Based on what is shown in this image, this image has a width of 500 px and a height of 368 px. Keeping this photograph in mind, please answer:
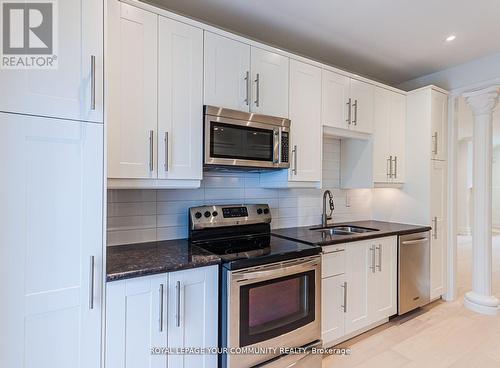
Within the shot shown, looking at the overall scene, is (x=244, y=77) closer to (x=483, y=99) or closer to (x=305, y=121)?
(x=305, y=121)

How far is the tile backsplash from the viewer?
2.04 metres

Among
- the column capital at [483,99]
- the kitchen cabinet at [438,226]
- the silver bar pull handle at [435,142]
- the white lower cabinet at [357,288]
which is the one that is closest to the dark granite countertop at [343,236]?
the white lower cabinet at [357,288]

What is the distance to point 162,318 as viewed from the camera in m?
1.54

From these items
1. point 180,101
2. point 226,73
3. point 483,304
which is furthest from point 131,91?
point 483,304

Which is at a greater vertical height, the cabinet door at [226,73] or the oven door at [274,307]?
the cabinet door at [226,73]

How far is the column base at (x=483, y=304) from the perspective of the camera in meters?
3.06

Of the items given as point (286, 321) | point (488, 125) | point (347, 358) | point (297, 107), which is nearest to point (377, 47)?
point (297, 107)

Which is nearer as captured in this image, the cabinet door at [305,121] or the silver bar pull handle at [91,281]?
the silver bar pull handle at [91,281]

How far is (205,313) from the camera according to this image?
5.53ft

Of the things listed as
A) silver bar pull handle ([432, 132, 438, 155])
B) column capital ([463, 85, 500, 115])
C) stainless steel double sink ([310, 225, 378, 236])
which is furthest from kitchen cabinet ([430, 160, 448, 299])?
stainless steel double sink ([310, 225, 378, 236])

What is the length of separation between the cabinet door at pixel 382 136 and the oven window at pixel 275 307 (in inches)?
65.3

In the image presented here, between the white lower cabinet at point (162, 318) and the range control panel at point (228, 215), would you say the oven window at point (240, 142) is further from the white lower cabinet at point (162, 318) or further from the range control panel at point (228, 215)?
the white lower cabinet at point (162, 318)

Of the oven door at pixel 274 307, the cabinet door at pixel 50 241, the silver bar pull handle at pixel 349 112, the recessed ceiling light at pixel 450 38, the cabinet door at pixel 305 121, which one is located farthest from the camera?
the silver bar pull handle at pixel 349 112

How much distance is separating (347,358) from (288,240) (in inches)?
40.7
